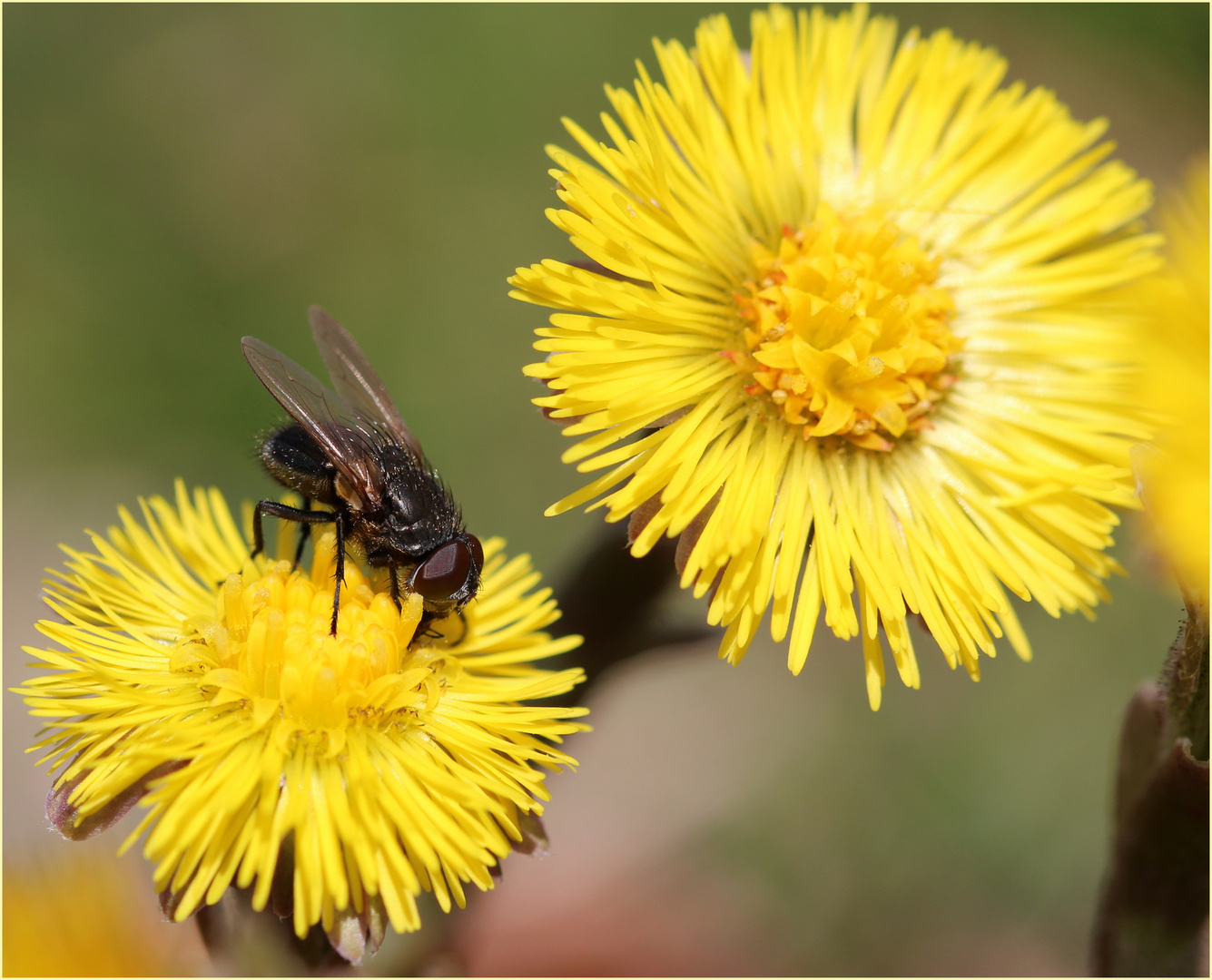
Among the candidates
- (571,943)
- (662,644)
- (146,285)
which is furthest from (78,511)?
(662,644)

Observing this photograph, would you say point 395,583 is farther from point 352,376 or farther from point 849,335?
point 849,335

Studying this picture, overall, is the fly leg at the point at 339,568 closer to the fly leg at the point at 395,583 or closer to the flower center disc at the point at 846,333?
the fly leg at the point at 395,583

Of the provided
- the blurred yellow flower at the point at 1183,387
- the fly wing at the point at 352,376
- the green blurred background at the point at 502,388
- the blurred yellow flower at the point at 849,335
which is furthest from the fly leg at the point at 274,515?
the blurred yellow flower at the point at 1183,387

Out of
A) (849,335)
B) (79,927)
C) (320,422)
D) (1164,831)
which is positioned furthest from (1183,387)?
(79,927)

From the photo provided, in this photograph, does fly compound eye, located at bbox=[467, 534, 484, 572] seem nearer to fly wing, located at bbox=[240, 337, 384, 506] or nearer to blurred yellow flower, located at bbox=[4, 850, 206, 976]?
fly wing, located at bbox=[240, 337, 384, 506]

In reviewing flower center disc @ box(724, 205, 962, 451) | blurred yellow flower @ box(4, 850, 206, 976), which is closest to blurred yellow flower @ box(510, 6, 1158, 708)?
flower center disc @ box(724, 205, 962, 451)

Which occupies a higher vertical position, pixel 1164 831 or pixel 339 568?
pixel 339 568
